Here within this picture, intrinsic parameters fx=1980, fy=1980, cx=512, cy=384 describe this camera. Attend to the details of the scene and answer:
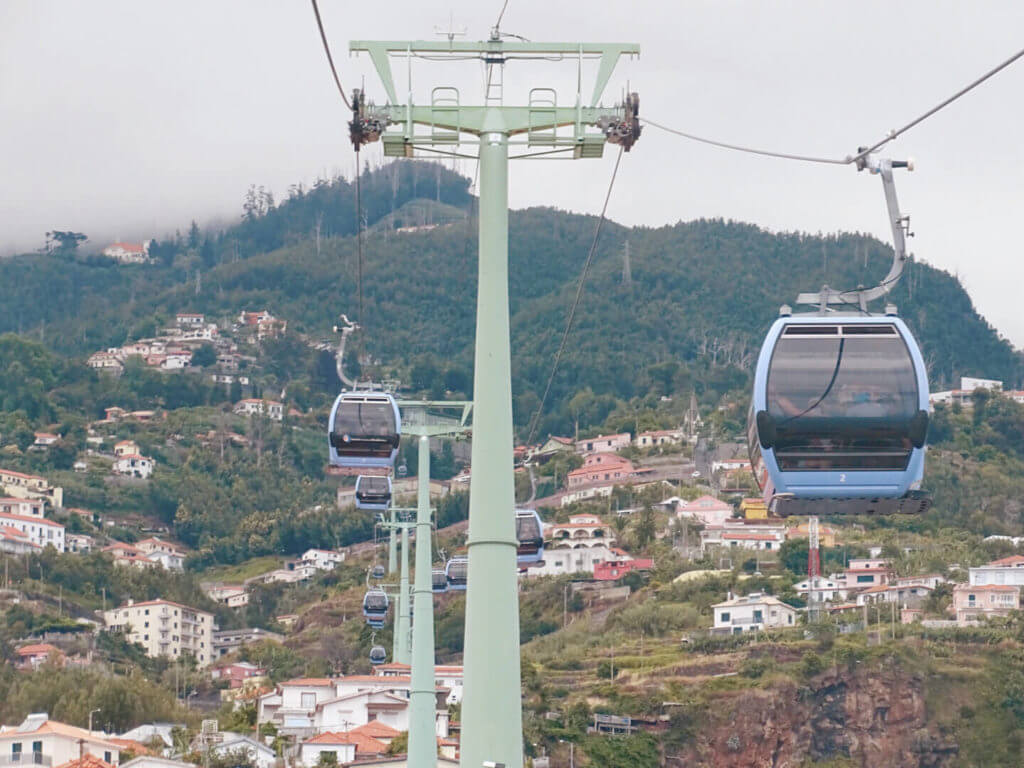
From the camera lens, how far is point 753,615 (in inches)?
2985

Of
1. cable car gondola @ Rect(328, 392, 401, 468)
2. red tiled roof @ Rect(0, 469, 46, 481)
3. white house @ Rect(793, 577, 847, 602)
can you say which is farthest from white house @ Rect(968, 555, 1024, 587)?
cable car gondola @ Rect(328, 392, 401, 468)

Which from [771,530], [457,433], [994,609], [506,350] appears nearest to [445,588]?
[457,433]

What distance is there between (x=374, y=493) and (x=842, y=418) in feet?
75.4

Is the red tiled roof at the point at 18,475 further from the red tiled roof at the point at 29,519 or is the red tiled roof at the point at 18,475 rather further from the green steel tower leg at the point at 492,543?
→ the green steel tower leg at the point at 492,543

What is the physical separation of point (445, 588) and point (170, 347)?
410ft

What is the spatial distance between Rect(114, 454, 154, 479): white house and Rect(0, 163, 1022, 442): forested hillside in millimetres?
20954

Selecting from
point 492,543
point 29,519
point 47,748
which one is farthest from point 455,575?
point 29,519

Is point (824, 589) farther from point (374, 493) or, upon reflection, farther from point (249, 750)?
point (374, 493)

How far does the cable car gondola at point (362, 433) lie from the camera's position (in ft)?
68.7

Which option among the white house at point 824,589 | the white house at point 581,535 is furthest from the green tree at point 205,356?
the white house at point 824,589

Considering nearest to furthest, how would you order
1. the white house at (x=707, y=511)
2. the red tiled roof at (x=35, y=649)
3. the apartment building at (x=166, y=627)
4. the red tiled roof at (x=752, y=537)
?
the red tiled roof at (x=35, y=649) → the apartment building at (x=166, y=627) → the red tiled roof at (x=752, y=537) → the white house at (x=707, y=511)

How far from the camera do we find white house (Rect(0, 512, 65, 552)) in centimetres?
10706

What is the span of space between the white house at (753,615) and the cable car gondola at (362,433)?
2158 inches

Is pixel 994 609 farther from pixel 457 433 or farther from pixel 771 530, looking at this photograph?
pixel 457 433
